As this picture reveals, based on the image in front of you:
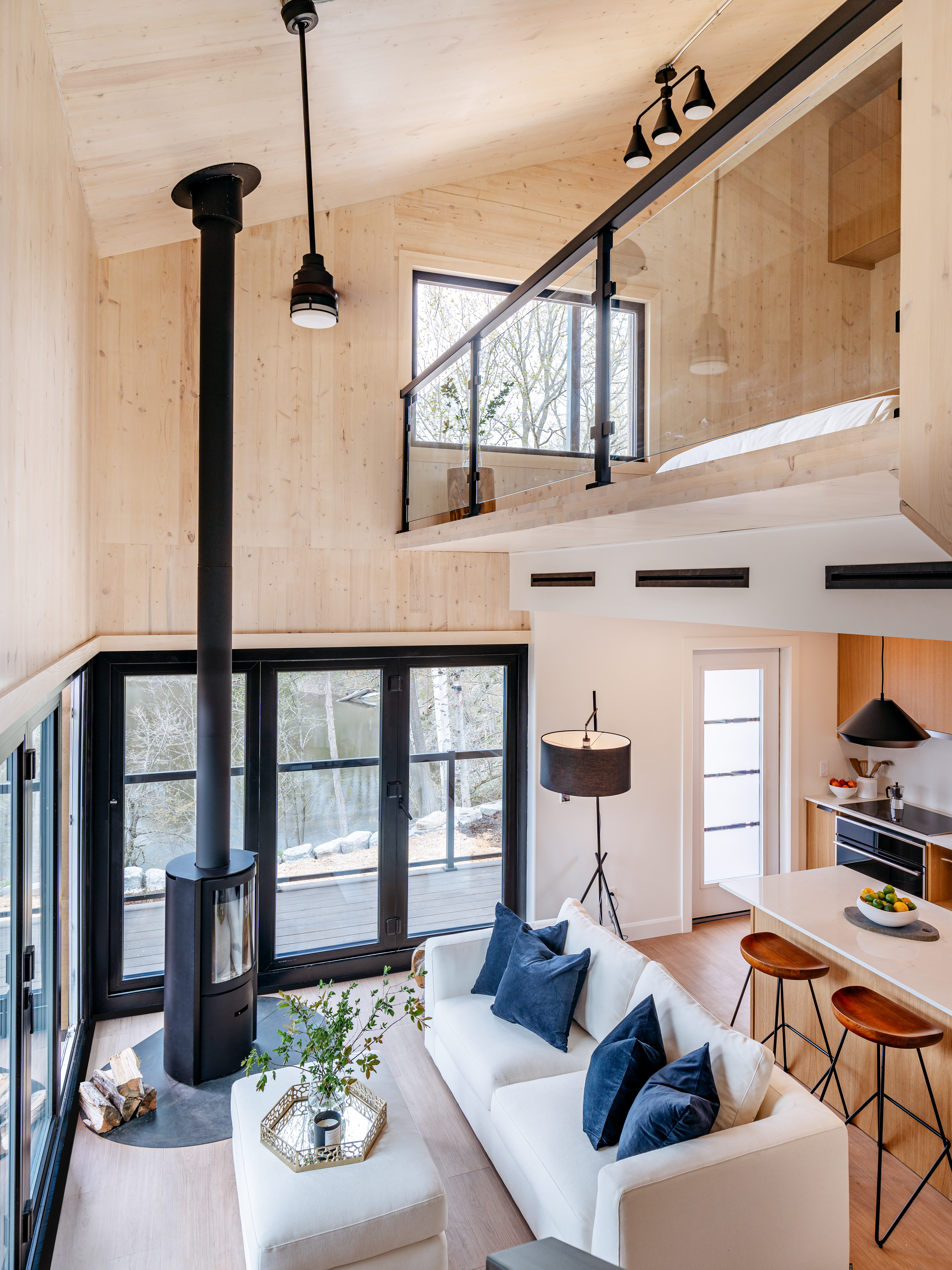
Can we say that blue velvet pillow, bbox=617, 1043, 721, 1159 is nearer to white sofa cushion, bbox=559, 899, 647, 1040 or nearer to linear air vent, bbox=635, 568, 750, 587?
white sofa cushion, bbox=559, 899, 647, 1040

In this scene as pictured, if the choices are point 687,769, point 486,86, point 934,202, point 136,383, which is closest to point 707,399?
point 934,202

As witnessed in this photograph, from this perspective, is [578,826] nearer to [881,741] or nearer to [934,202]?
[881,741]

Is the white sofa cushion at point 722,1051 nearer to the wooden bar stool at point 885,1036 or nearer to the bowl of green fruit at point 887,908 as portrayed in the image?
the wooden bar stool at point 885,1036

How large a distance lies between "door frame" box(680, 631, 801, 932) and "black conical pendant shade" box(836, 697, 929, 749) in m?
1.34

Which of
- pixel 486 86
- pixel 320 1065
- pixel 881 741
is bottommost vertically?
pixel 320 1065

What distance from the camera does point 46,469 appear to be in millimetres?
2635

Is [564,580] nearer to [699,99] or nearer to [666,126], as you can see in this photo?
[666,126]

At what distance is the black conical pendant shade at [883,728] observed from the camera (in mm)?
4422

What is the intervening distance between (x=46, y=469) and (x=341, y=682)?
2.62 m

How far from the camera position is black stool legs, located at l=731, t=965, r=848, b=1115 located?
3666 mm

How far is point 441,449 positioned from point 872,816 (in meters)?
3.86

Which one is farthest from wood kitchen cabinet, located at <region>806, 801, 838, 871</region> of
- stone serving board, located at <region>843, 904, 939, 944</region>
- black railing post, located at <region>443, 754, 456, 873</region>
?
black railing post, located at <region>443, 754, 456, 873</region>

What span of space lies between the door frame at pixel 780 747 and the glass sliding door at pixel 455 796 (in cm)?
139

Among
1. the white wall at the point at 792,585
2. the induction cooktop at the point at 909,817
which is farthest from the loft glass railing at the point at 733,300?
the induction cooktop at the point at 909,817
